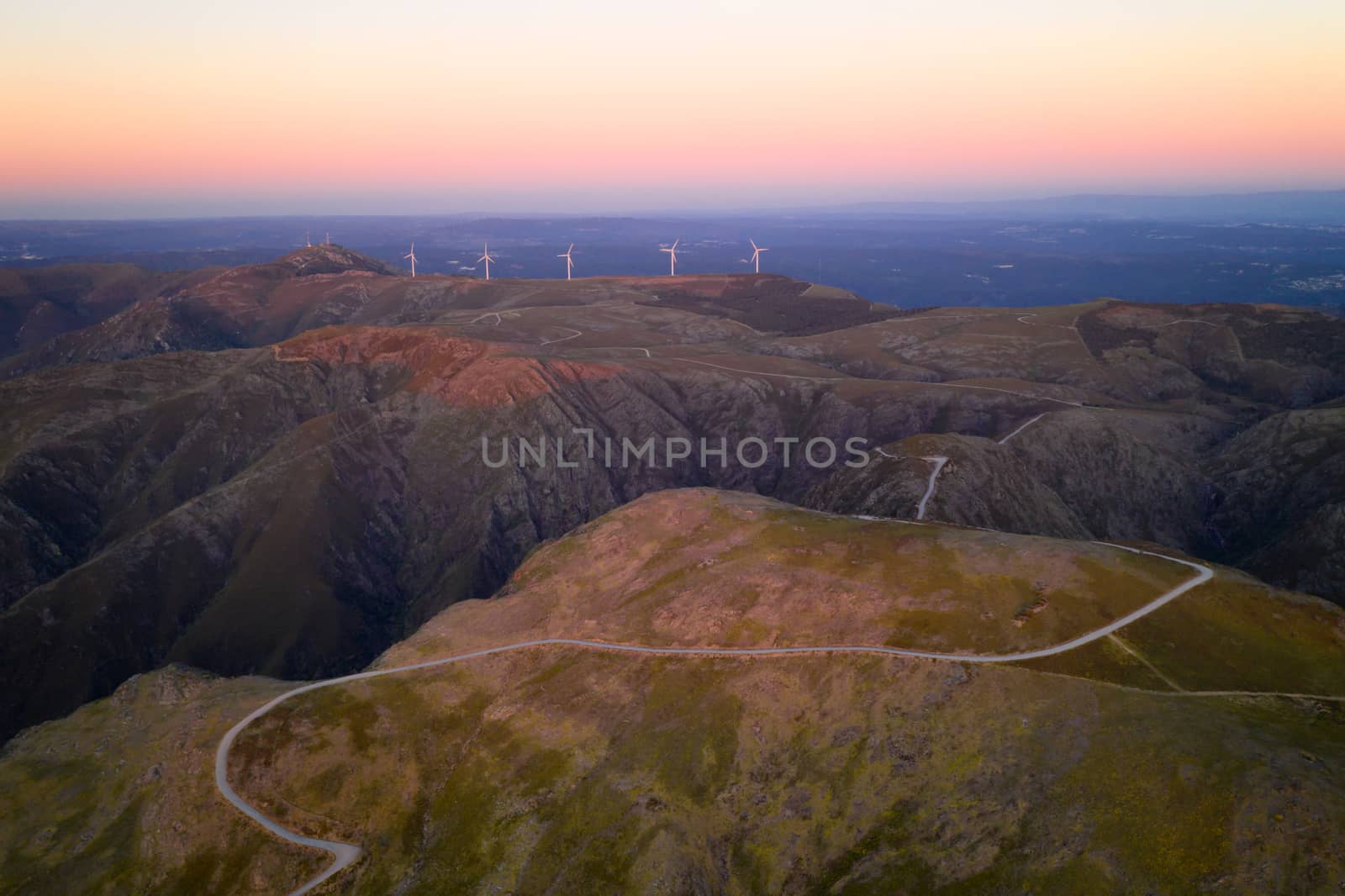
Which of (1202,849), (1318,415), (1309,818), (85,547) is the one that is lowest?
(85,547)

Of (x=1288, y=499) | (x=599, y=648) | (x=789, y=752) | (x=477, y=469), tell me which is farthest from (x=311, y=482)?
(x=1288, y=499)

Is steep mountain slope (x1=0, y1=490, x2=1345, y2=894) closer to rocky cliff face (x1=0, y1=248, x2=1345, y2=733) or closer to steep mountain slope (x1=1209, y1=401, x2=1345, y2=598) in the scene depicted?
rocky cliff face (x1=0, y1=248, x2=1345, y2=733)

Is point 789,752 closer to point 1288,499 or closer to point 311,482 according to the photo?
point 1288,499

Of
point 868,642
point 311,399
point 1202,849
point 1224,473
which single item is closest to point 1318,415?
point 1224,473

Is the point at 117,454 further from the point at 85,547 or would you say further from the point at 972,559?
the point at 972,559

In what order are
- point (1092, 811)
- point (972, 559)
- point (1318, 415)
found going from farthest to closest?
1. point (1318, 415)
2. point (972, 559)
3. point (1092, 811)

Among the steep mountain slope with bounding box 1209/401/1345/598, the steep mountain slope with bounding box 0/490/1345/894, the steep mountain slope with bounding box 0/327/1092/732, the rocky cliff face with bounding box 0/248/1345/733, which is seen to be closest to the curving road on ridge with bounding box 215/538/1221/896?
the steep mountain slope with bounding box 0/490/1345/894

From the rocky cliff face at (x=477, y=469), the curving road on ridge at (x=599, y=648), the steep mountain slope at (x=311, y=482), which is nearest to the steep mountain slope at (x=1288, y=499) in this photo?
the rocky cliff face at (x=477, y=469)
